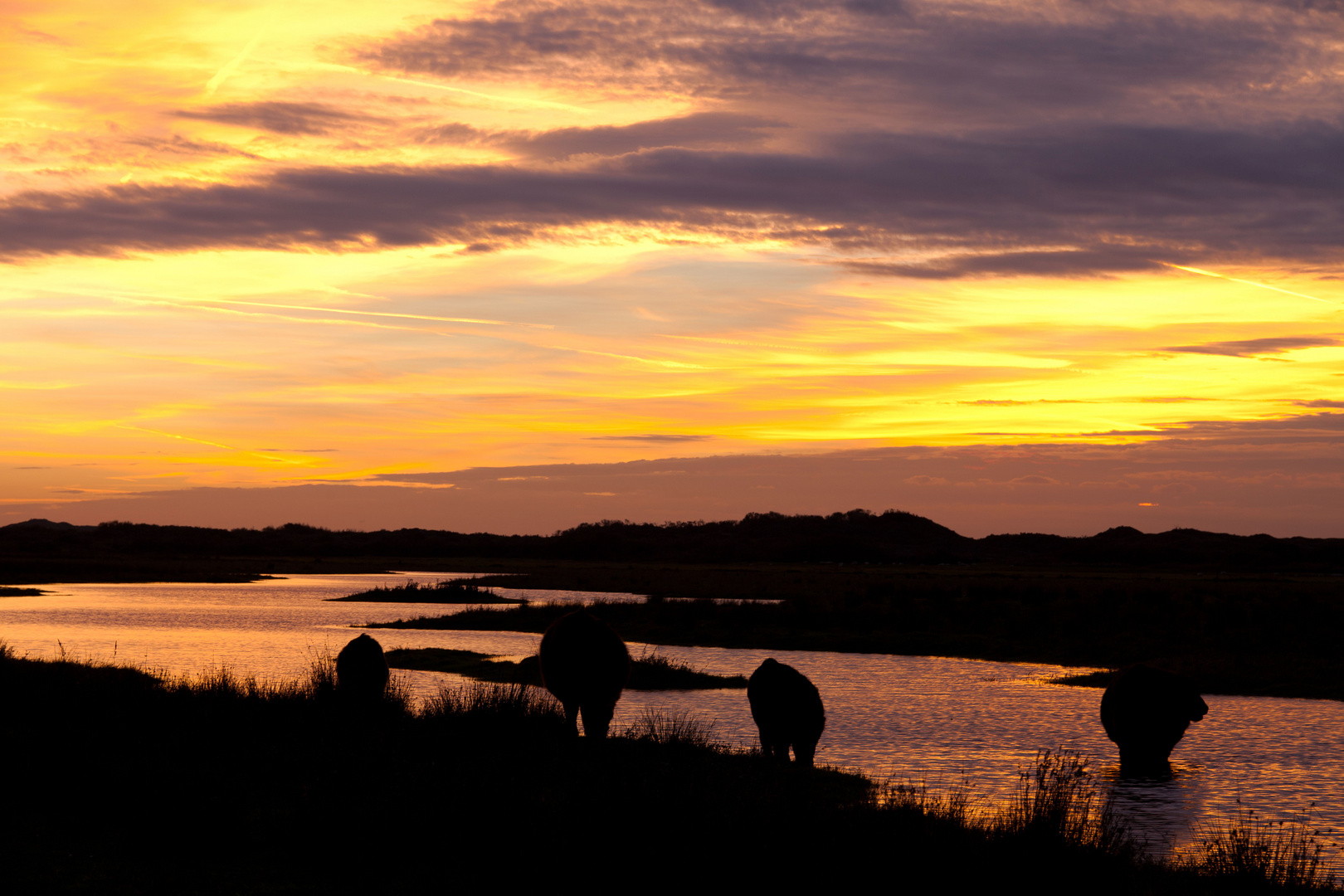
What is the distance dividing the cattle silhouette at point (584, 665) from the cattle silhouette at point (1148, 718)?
7.42 meters

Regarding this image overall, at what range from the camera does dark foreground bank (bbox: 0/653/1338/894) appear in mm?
9117

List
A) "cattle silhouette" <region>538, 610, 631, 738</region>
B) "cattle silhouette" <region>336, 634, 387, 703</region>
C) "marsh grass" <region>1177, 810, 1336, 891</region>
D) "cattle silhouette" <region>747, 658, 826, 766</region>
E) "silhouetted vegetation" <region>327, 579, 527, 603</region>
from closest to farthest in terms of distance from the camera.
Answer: "marsh grass" <region>1177, 810, 1336, 891</region>, "cattle silhouette" <region>747, 658, 826, 766</region>, "cattle silhouette" <region>538, 610, 631, 738</region>, "cattle silhouette" <region>336, 634, 387, 703</region>, "silhouetted vegetation" <region>327, 579, 527, 603</region>

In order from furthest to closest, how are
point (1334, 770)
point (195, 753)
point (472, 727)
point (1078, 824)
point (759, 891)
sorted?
point (1334, 770), point (472, 727), point (195, 753), point (1078, 824), point (759, 891)

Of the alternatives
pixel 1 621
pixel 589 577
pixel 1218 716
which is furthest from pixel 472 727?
pixel 589 577

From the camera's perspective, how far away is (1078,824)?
9906 mm

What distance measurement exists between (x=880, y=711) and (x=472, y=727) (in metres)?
9.87

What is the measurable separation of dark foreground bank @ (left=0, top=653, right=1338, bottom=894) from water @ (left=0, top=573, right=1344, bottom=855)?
7.34 feet

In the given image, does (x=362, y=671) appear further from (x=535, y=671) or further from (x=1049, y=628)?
(x=1049, y=628)

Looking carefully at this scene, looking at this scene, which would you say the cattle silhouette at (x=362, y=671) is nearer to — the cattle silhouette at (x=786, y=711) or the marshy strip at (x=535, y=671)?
the cattle silhouette at (x=786, y=711)

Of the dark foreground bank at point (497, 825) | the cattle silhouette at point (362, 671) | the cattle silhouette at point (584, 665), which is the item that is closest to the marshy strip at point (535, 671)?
the cattle silhouette at point (362, 671)

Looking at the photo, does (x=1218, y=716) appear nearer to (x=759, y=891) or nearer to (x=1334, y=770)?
(x=1334, y=770)

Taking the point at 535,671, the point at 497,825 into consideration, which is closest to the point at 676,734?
the point at 497,825

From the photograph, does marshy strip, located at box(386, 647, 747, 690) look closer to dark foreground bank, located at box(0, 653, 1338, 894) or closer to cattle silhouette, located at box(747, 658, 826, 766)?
cattle silhouette, located at box(747, 658, 826, 766)

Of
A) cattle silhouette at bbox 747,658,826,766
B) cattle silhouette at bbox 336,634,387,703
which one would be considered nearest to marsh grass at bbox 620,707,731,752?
cattle silhouette at bbox 747,658,826,766
